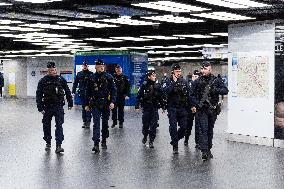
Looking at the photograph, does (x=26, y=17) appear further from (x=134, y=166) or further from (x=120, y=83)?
(x=134, y=166)

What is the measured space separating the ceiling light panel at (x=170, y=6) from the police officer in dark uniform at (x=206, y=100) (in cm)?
153

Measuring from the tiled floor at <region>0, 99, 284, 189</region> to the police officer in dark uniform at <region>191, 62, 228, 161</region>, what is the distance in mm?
426

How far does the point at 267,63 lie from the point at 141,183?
617 cm

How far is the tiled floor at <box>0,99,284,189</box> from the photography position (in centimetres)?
759

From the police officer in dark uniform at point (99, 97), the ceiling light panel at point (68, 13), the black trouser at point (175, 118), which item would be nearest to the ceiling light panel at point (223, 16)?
the ceiling light panel at point (68, 13)

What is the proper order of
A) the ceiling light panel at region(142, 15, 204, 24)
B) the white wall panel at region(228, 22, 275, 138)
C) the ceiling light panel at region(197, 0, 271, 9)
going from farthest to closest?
the ceiling light panel at region(142, 15, 204, 24), the white wall panel at region(228, 22, 275, 138), the ceiling light panel at region(197, 0, 271, 9)

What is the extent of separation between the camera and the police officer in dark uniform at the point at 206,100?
9.99 m

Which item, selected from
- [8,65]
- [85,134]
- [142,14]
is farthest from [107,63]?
[8,65]

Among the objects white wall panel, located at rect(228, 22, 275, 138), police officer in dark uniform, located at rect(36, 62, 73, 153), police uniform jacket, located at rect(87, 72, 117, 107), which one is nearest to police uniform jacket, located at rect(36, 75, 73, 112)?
police officer in dark uniform, located at rect(36, 62, 73, 153)

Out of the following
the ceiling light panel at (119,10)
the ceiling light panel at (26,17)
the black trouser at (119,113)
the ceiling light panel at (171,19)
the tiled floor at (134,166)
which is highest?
the ceiling light panel at (171,19)

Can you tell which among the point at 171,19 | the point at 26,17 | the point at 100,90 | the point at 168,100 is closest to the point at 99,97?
the point at 100,90

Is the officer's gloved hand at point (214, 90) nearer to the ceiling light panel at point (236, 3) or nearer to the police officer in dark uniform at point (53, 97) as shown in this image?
the ceiling light panel at point (236, 3)

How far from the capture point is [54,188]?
7121 millimetres

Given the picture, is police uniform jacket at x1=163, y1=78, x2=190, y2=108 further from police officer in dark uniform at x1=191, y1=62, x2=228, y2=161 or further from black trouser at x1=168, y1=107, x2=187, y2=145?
police officer in dark uniform at x1=191, y1=62, x2=228, y2=161
